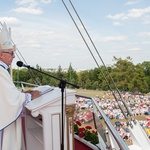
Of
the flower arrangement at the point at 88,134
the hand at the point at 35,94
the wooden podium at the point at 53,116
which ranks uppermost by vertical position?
the hand at the point at 35,94

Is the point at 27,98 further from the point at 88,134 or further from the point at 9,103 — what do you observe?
the point at 88,134

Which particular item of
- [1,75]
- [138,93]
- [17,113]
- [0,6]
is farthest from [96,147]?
[138,93]

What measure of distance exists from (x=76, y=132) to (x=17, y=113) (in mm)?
1252

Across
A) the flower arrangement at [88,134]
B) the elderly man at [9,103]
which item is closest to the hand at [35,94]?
the elderly man at [9,103]

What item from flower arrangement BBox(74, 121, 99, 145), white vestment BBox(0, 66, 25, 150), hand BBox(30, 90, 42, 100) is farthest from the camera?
flower arrangement BBox(74, 121, 99, 145)

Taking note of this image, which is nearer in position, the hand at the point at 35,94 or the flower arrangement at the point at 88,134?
the hand at the point at 35,94

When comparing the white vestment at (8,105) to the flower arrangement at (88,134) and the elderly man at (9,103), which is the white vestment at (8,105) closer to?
the elderly man at (9,103)

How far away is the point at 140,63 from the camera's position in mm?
36500

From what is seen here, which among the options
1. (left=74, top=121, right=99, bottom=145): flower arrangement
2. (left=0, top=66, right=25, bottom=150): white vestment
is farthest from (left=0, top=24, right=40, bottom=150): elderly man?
(left=74, top=121, right=99, bottom=145): flower arrangement

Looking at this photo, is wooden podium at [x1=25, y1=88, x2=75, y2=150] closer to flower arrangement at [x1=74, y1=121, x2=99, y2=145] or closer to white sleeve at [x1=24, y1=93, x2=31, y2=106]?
white sleeve at [x1=24, y1=93, x2=31, y2=106]

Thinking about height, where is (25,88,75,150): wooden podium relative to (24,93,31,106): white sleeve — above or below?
below

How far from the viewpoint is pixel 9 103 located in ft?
4.75

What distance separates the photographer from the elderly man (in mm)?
1455

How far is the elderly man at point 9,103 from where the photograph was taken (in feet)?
4.77
